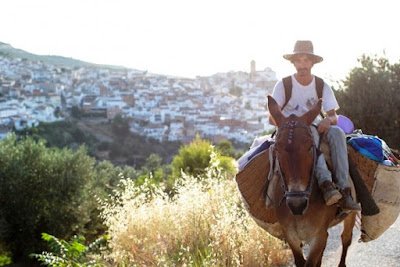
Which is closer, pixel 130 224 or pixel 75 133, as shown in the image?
pixel 130 224

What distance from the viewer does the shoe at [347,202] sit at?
14.0 ft

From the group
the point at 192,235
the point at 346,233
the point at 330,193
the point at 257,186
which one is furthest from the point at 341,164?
the point at 192,235

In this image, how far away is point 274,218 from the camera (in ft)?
15.5

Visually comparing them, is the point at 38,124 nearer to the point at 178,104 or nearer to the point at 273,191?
the point at 178,104

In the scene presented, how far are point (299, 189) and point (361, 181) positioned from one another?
1.08 meters

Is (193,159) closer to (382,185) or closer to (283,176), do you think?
(382,185)

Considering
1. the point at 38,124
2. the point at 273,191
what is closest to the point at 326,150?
the point at 273,191

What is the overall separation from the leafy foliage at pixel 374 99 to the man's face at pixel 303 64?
1082 centimetres

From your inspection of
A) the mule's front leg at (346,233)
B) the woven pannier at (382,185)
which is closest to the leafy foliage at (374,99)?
the mule's front leg at (346,233)

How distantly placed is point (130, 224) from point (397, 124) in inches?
431

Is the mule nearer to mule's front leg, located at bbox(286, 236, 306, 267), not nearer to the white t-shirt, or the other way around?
mule's front leg, located at bbox(286, 236, 306, 267)

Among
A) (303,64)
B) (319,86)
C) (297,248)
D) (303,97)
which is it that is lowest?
(297,248)

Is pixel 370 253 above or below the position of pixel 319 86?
below

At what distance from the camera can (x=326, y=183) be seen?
4098mm
